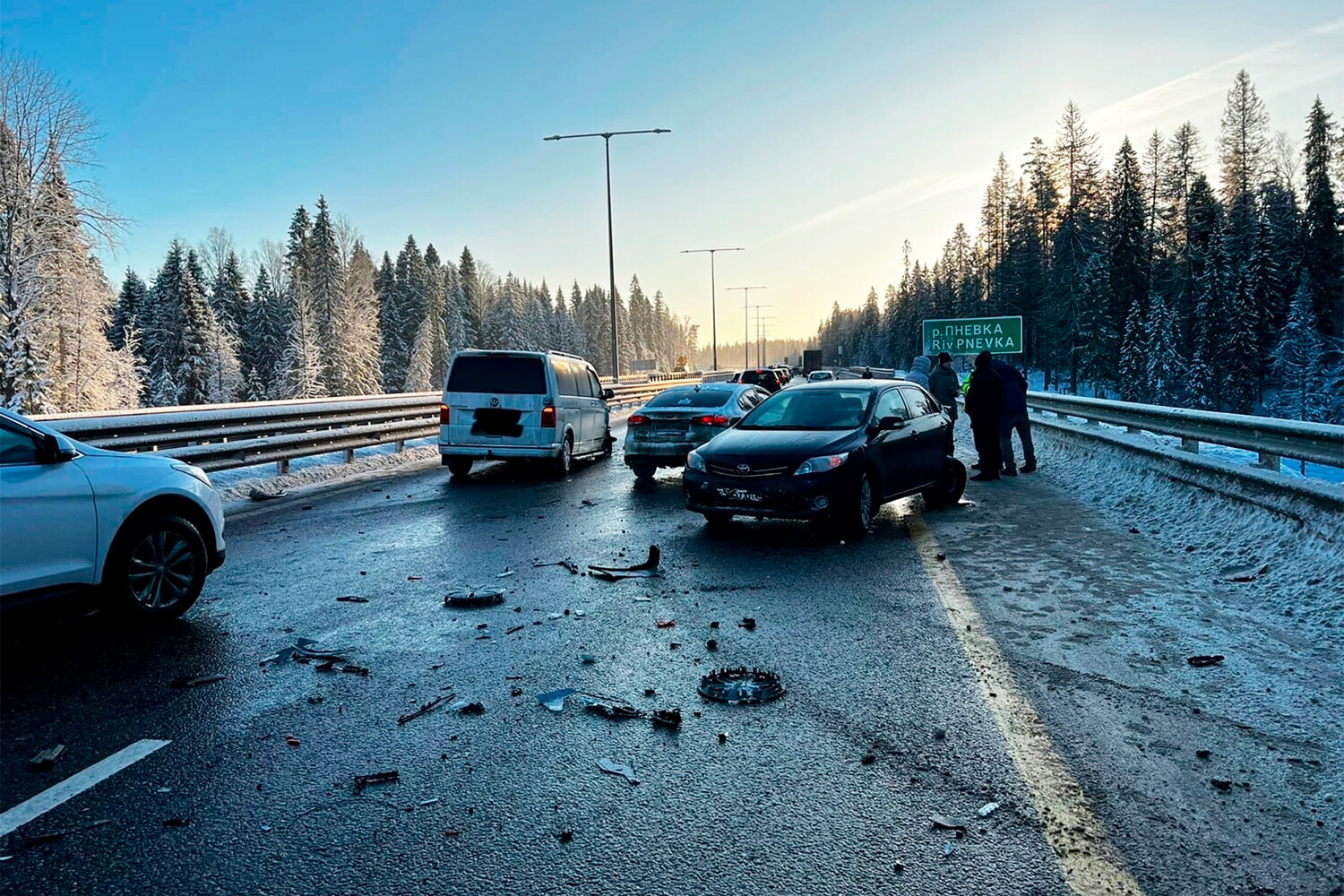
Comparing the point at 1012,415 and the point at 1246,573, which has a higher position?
the point at 1012,415

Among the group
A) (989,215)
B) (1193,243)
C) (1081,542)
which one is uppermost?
(989,215)

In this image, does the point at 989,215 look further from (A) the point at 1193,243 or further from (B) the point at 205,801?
(B) the point at 205,801

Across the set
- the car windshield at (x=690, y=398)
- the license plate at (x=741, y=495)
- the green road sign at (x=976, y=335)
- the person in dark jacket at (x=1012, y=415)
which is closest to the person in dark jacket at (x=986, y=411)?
the person in dark jacket at (x=1012, y=415)

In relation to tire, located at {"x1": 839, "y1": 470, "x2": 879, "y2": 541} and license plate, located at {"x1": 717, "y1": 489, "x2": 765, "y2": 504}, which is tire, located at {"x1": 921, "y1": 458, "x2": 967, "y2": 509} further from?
license plate, located at {"x1": 717, "y1": 489, "x2": 765, "y2": 504}

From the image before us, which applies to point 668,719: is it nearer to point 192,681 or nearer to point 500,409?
point 192,681

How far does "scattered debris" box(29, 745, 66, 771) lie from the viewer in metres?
3.75

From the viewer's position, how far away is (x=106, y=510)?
18.6 feet

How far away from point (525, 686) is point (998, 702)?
2.38m

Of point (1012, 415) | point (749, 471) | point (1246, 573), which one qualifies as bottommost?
point (1246, 573)

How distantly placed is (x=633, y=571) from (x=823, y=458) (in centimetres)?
244

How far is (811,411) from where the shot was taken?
10.5m

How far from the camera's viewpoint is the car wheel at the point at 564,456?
1541cm

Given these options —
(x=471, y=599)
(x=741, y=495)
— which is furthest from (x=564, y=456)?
(x=471, y=599)

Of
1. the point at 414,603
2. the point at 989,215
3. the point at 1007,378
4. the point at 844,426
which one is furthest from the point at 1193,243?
the point at 414,603
